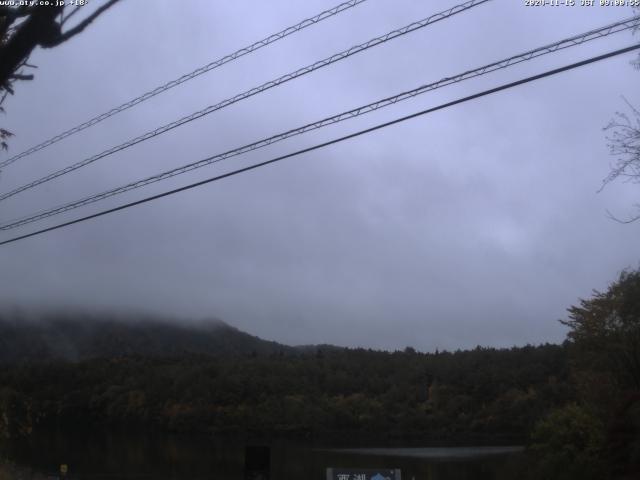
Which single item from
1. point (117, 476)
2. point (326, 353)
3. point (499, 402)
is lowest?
point (117, 476)

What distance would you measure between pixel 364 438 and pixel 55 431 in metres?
35.2

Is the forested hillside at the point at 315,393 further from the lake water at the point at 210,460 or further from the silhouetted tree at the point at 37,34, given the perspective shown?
the silhouetted tree at the point at 37,34

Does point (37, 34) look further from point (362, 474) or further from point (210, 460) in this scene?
point (210, 460)

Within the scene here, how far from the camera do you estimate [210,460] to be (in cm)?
5975

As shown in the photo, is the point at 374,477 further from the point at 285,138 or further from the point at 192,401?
the point at 192,401

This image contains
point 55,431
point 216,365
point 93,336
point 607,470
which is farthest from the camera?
point 93,336

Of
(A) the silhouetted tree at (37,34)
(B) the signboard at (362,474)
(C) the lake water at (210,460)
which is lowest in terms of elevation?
(C) the lake water at (210,460)

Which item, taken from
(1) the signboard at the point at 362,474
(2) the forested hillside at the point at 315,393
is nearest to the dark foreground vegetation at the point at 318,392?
(2) the forested hillside at the point at 315,393

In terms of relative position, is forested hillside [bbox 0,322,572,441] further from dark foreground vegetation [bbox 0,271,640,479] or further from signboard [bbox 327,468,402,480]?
signboard [bbox 327,468,402,480]

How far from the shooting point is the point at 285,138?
1192 centimetres

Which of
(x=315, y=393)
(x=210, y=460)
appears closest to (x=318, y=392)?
(x=315, y=393)

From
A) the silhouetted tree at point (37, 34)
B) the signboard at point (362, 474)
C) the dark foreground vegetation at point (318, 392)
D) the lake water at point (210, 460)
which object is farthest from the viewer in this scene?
the dark foreground vegetation at point (318, 392)

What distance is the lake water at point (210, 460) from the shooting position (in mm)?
45906

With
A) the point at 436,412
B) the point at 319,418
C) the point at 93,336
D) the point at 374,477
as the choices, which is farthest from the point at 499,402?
the point at 93,336
